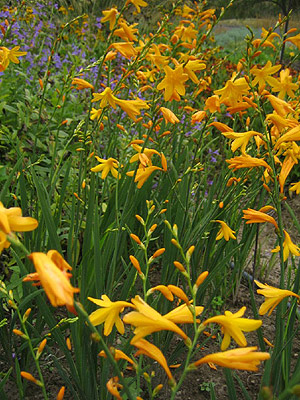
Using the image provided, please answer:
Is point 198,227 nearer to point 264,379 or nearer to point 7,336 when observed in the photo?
point 264,379

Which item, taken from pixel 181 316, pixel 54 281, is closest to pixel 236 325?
pixel 181 316

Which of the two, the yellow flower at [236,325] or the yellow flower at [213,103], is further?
the yellow flower at [213,103]

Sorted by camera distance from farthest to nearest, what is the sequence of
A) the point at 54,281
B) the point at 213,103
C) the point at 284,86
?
the point at 284,86
the point at 213,103
the point at 54,281

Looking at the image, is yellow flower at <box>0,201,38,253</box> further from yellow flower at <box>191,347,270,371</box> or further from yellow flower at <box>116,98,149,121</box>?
yellow flower at <box>116,98,149,121</box>

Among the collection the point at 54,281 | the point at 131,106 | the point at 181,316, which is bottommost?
the point at 181,316

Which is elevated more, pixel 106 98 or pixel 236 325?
pixel 106 98

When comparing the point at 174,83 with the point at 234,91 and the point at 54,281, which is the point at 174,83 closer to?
the point at 234,91

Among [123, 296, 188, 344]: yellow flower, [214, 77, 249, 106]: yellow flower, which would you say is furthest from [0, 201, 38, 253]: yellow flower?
→ [214, 77, 249, 106]: yellow flower

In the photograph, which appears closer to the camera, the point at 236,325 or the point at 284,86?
the point at 236,325

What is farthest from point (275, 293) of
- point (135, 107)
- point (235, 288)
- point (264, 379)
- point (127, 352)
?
point (235, 288)

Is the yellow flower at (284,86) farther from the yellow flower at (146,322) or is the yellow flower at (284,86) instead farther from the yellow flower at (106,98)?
the yellow flower at (146,322)

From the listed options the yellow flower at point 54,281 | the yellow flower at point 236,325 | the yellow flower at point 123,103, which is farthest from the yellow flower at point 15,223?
the yellow flower at point 123,103

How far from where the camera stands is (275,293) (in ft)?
3.96

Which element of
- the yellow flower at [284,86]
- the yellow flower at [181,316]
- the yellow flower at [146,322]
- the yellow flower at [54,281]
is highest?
the yellow flower at [284,86]
